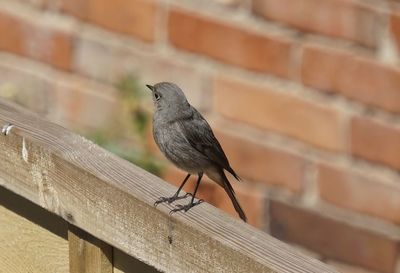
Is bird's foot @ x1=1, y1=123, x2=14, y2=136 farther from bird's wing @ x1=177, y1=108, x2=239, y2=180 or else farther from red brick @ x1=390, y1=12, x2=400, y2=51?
red brick @ x1=390, y1=12, x2=400, y2=51

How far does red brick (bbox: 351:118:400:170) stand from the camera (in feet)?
15.2

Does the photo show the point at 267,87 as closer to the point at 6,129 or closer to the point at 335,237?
the point at 335,237

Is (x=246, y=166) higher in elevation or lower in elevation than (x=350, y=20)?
lower

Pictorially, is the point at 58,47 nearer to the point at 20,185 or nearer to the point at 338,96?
the point at 338,96

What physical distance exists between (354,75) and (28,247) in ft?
7.19

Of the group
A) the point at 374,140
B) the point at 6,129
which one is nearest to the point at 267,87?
the point at 374,140

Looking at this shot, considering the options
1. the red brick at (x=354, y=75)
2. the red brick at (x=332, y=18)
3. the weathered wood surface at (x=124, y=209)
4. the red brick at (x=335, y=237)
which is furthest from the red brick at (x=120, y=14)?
the weathered wood surface at (x=124, y=209)

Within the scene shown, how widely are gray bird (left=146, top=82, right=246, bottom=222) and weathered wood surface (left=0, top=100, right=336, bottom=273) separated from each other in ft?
3.86

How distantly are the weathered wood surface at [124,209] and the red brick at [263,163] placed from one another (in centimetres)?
192

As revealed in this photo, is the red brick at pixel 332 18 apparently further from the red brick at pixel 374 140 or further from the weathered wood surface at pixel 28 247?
the weathered wood surface at pixel 28 247

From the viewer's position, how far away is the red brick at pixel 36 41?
4801 millimetres

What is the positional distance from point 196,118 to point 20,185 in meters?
1.36

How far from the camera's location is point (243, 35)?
15.3ft

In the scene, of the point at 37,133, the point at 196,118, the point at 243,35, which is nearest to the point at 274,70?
the point at 243,35
